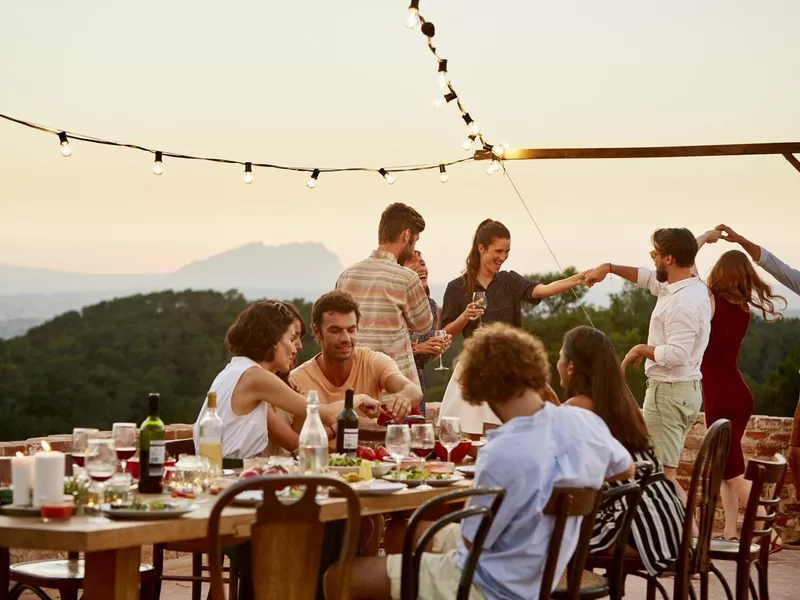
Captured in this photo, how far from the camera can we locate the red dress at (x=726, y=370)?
245 inches

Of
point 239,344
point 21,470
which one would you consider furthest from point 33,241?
point 21,470

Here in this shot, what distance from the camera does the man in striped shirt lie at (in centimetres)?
534

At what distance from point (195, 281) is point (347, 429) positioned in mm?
13515

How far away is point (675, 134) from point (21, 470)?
7.51 m

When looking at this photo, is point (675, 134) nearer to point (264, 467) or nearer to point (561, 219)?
point (561, 219)

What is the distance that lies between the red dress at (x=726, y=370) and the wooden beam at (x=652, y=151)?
3.24 ft

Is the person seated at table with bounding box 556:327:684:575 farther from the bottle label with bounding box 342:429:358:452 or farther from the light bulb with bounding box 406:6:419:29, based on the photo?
the light bulb with bounding box 406:6:419:29

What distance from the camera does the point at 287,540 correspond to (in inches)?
113

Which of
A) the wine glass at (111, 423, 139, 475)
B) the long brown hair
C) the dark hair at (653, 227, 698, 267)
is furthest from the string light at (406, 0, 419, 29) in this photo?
the wine glass at (111, 423, 139, 475)

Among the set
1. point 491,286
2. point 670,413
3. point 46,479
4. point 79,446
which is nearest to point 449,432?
point 79,446

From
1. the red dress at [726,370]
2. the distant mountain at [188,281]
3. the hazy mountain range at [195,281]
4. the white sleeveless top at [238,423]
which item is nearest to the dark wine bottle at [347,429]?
the white sleeveless top at [238,423]

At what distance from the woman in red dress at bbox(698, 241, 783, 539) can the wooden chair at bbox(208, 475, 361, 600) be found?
3678 millimetres

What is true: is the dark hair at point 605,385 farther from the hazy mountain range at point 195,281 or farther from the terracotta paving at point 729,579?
the hazy mountain range at point 195,281

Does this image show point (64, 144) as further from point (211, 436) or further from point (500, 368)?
point (500, 368)
